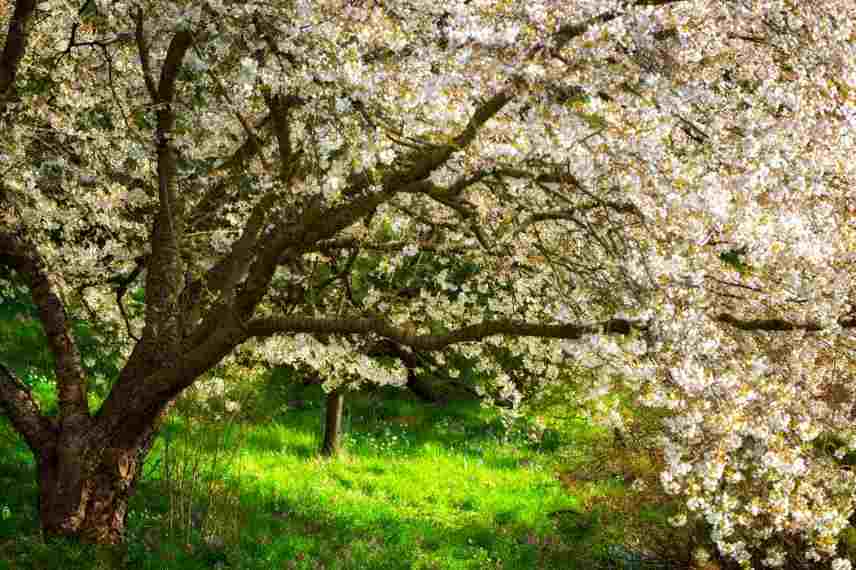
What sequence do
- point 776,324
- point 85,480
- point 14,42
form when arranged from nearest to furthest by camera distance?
point 776,324 → point 14,42 → point 85,480

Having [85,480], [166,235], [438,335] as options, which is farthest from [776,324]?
[85,480]

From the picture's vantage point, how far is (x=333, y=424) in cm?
1384

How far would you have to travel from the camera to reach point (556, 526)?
12.7 meters

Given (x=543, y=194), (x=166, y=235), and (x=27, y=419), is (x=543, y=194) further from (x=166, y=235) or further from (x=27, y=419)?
(x=27, y=419)

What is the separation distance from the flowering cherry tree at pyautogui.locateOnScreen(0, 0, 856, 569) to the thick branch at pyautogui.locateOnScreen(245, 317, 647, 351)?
2 centimetres

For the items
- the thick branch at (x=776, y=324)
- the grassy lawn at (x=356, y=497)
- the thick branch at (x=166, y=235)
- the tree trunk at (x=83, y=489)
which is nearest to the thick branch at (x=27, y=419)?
the tree trunk at (x=83, y=489)

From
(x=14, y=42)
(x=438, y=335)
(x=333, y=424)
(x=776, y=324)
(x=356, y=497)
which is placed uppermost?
(x=14, y=42)

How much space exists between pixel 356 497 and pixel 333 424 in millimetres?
1688

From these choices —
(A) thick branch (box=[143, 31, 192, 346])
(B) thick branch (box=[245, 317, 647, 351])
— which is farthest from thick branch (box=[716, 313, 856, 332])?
(A) thick branch (box=[143, 31, 192, 346])

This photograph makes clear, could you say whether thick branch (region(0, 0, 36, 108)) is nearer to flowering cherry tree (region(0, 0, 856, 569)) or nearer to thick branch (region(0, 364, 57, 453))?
flowering cherry tree (region(0, 0, 856, 569))

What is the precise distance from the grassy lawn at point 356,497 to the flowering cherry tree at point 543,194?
106cm

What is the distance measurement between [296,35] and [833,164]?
402cm

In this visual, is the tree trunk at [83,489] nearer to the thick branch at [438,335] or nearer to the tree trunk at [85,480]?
the tree trunk at [85,480]

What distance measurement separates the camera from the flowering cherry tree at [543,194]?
5.84m
